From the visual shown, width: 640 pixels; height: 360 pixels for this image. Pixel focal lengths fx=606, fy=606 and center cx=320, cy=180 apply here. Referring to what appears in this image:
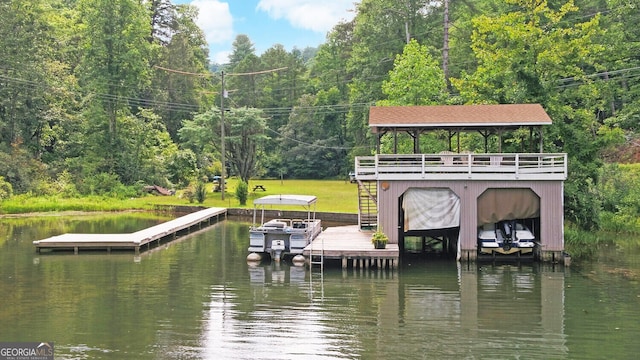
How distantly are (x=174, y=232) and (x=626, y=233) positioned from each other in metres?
22.8

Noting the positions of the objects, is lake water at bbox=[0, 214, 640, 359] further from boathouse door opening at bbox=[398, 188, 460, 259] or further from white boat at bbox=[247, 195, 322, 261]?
boathouse door opening at bbox=[398, 188, 460, 259]

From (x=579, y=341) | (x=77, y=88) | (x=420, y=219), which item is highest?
(x=77, y=88)

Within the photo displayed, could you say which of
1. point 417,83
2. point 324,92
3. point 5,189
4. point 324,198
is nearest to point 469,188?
point 417,83

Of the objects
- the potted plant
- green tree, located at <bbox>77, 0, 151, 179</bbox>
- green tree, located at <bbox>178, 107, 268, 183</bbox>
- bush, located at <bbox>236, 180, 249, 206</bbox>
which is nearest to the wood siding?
the potted plant

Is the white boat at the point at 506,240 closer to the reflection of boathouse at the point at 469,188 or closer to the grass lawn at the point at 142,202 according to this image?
the reflection of boathouse at the point at 469,188

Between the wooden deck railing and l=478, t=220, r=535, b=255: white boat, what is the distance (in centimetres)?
228

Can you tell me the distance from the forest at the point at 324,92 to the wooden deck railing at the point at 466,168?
4.16m

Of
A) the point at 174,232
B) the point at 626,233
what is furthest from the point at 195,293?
the point at 626,233

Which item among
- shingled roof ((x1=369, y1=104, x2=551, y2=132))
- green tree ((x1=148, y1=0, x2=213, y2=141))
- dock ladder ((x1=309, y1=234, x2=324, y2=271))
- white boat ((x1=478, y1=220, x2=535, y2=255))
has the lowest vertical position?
dock ladder ((x1=309, y1=234, x2=324, y2=271))

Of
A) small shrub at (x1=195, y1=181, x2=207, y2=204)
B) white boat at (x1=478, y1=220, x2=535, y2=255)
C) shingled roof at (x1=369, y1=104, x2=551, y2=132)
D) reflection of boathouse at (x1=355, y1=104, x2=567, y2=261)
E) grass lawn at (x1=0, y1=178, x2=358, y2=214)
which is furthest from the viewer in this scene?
small shrub at (x1=195, y1=181, x2=207, y2=204)

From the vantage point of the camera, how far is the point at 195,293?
18.7 m

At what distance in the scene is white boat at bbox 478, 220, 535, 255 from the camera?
76.1ft

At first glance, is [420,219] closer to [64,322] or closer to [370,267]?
[370,267]

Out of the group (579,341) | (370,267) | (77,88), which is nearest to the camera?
(579,341)
